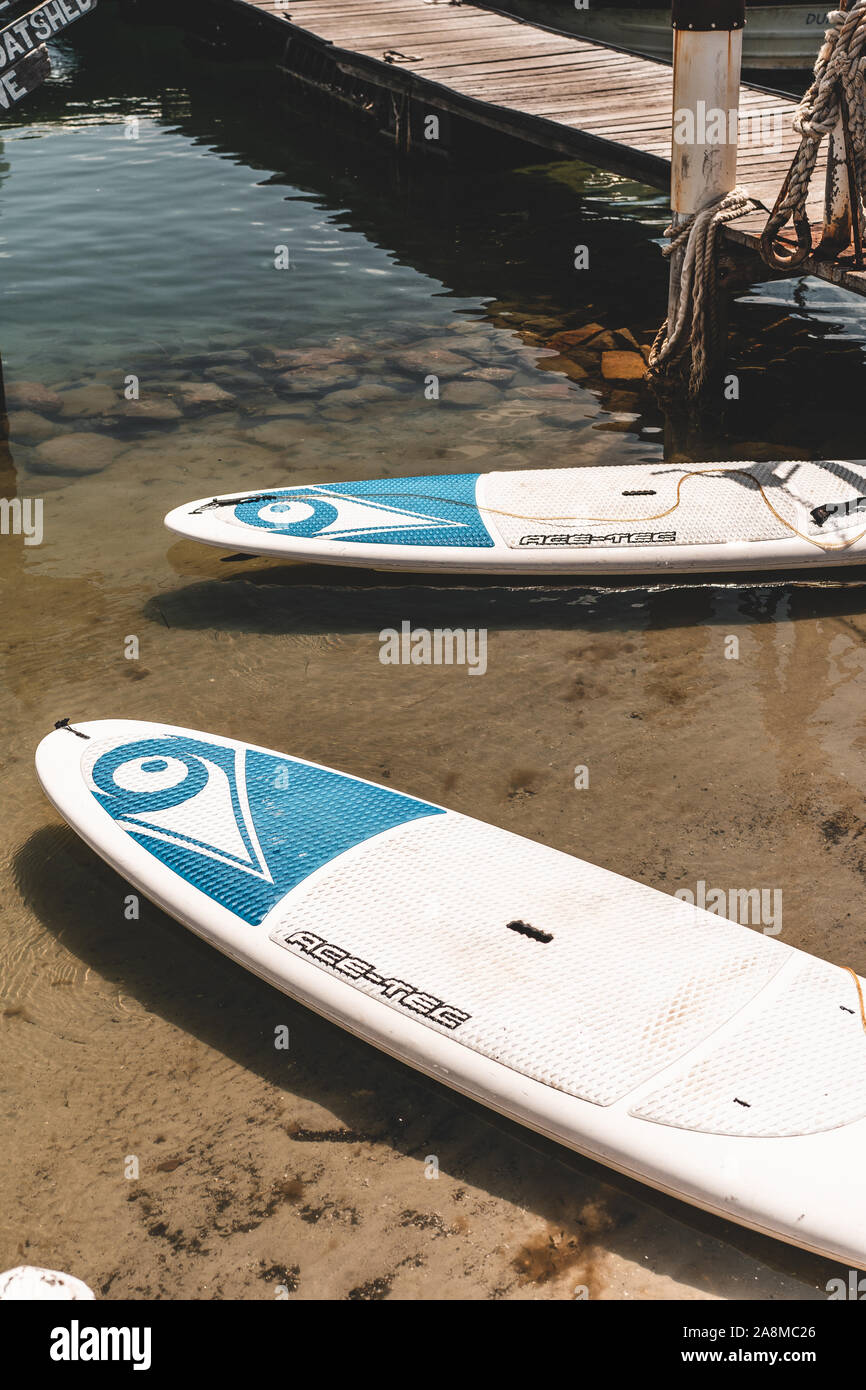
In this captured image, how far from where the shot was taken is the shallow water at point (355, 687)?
3.32 meters

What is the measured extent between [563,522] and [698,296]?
2.56 metres

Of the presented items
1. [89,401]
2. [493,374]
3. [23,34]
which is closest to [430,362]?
[493,374]

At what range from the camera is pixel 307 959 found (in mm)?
3760

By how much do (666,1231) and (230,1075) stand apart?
1401 mm

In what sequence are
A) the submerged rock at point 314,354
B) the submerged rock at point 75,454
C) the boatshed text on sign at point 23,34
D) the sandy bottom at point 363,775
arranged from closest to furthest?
the sandy bottom at point 363,775
the boatshed text on sign at point 23,34
the submerged rock at point 75,454
the submerged rock at point 314,354

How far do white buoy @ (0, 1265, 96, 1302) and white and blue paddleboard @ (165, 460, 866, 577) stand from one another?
12.0ft

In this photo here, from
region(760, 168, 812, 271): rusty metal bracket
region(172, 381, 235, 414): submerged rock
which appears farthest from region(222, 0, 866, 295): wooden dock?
region(172, 381, 235, 414): submerged rock

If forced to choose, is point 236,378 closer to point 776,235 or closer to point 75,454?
point 75,454

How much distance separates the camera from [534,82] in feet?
36.5

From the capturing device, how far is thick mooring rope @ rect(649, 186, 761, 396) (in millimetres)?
7387

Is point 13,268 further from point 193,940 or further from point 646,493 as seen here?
point 193,940

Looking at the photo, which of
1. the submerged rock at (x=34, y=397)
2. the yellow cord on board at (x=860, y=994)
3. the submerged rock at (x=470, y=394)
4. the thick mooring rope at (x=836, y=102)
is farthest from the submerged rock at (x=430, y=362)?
the yellow cord on board at (x=860, y=994)

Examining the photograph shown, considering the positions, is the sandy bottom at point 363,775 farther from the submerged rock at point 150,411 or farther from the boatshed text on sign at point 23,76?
the boatshed text on sign at point 23,76

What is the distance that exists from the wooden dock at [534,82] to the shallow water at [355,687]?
4.06 ft
